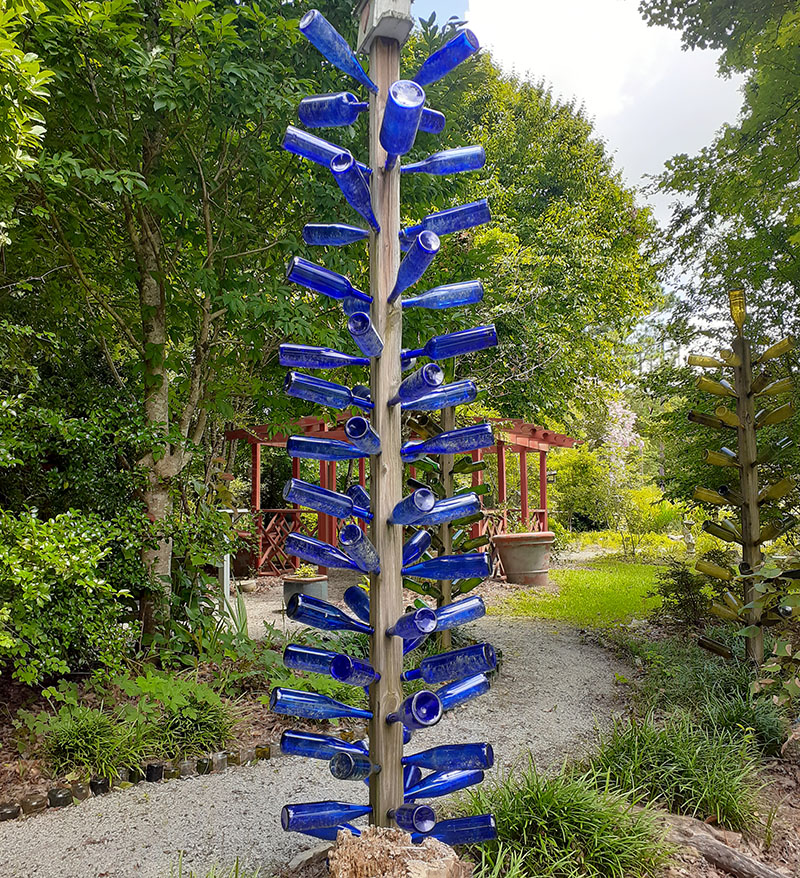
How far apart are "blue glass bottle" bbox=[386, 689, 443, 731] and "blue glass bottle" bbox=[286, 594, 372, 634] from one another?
265 millimetres

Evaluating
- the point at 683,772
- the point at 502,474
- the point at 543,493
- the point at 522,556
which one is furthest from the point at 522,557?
the point at 683,772

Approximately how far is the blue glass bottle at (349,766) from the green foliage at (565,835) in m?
0.69

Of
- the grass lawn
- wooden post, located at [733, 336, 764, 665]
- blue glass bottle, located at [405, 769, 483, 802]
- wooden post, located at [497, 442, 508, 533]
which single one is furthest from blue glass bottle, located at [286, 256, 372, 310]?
wooden post, located at [497, 442, 508, 533]

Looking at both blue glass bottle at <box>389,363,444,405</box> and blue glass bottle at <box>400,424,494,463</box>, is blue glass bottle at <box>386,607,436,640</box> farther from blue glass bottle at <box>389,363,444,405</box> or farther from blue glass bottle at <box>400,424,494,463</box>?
blue glass bottle at <box>389,363,444,405</box>

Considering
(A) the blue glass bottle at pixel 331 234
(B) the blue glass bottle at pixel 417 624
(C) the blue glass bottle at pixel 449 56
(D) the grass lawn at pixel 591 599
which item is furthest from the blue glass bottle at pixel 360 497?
(D) the grass lawn at pixel 591 599

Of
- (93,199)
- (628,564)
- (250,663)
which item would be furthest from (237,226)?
(628,564)

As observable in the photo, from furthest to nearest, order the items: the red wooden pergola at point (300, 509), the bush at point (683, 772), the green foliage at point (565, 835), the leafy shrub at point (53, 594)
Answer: the red wooden pergola at point (300, 509), the leafy shrub at point (53, 594), the bush at point (683, 772), the green foliage at point (565, 835)

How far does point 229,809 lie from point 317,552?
202 cm

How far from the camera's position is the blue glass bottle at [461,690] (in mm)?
1658

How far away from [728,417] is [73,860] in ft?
14.1

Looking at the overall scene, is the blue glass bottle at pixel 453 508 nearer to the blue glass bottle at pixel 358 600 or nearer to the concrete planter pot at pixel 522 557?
the blue glass bottle at pixel 358 600

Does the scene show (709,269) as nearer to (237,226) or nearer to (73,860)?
(237,226)

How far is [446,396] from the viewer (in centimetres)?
175

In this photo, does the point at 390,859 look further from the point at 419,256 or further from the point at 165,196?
the point at 165,196
